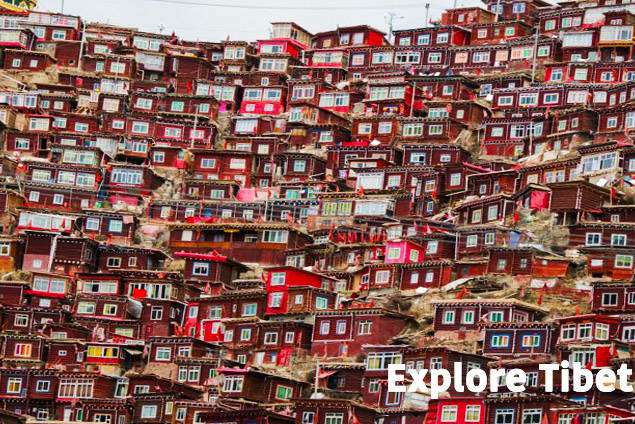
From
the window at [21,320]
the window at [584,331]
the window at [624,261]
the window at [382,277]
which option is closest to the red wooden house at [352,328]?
the window at [382,277]

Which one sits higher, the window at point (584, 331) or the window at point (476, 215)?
the window at point (476, 215)

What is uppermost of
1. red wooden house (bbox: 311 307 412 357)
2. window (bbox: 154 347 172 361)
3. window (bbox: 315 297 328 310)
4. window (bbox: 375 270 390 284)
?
window (bbox: 375 270 390 284)

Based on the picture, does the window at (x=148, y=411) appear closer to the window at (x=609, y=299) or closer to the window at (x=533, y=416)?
the window at (x=533, y=416)

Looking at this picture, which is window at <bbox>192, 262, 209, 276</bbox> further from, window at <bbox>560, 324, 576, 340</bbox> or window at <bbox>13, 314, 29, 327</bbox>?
window at <bbox>560, 324, 576, 340</bbox>

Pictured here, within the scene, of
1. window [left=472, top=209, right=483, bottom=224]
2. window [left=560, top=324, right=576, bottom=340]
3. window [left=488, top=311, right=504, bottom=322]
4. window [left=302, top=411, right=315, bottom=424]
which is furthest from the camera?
window [left=472, top=209, right=483, bottom=224]

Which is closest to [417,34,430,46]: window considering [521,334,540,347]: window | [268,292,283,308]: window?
[268,292,283,308]: window

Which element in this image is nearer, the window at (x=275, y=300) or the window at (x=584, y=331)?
the window at (x=584, y=331)

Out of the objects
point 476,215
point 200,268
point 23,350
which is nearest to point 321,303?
point 200,268

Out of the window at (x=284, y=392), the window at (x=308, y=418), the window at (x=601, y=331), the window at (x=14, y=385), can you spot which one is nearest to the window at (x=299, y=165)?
the window at (x=14, y=385)

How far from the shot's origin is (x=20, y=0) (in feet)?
583

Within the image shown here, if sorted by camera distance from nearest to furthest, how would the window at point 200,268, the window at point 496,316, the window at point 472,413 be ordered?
the window at point 472,413 < the window at point 496,316 < the window at point 200,268

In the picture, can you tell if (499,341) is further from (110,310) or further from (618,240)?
(110,310)

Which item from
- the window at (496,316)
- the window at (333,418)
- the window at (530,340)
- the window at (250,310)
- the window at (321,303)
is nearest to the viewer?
the window at (333,418)

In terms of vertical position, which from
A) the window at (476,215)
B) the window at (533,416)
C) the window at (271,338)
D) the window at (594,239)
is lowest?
the window at (533,416)
